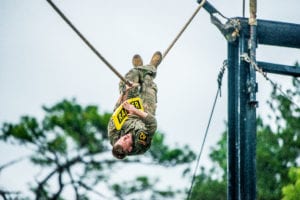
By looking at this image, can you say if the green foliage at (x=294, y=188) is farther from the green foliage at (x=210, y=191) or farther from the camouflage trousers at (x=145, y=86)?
the camouflage trousers at (x=145, y=86)

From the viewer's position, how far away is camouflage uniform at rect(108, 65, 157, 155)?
25.3 ft

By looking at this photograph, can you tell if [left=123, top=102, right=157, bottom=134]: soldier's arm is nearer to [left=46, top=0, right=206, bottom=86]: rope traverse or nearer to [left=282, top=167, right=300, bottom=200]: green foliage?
[left=46, top=0, right=206, bottom=86]: rope traverse

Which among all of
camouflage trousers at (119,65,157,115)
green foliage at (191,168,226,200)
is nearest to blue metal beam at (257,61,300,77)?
camouflage trousers at (119,65,157,115)

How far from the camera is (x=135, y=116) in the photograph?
25.7ft

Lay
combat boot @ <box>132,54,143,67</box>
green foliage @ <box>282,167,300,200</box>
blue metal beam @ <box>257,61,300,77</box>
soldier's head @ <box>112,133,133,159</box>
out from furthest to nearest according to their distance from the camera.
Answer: green foliage @ <box>282,167,300,200</box> → combat boot @ <box>132,54,143,67</box> → soldier's head @ <box>112,133,133,159</box> → blue metal beam @ <box>257,61,300,77</box>

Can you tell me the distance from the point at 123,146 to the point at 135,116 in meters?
0.39

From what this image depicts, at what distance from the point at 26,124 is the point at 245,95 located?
14.6 metres

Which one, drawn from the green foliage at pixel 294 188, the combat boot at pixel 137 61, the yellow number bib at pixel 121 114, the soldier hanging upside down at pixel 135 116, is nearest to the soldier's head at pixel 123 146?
the soldier hanging upside down at pixel 135 116

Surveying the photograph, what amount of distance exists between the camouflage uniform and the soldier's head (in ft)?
0.19

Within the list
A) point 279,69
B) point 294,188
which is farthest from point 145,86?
point 294,188

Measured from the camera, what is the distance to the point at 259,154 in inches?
881

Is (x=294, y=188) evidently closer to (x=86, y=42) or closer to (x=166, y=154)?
(x=166, y=154)

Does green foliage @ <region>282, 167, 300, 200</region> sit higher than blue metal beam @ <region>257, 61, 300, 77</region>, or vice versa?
green foliage @ <region>282, 167, 300, 200</region>

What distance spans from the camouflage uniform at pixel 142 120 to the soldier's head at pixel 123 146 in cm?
6
